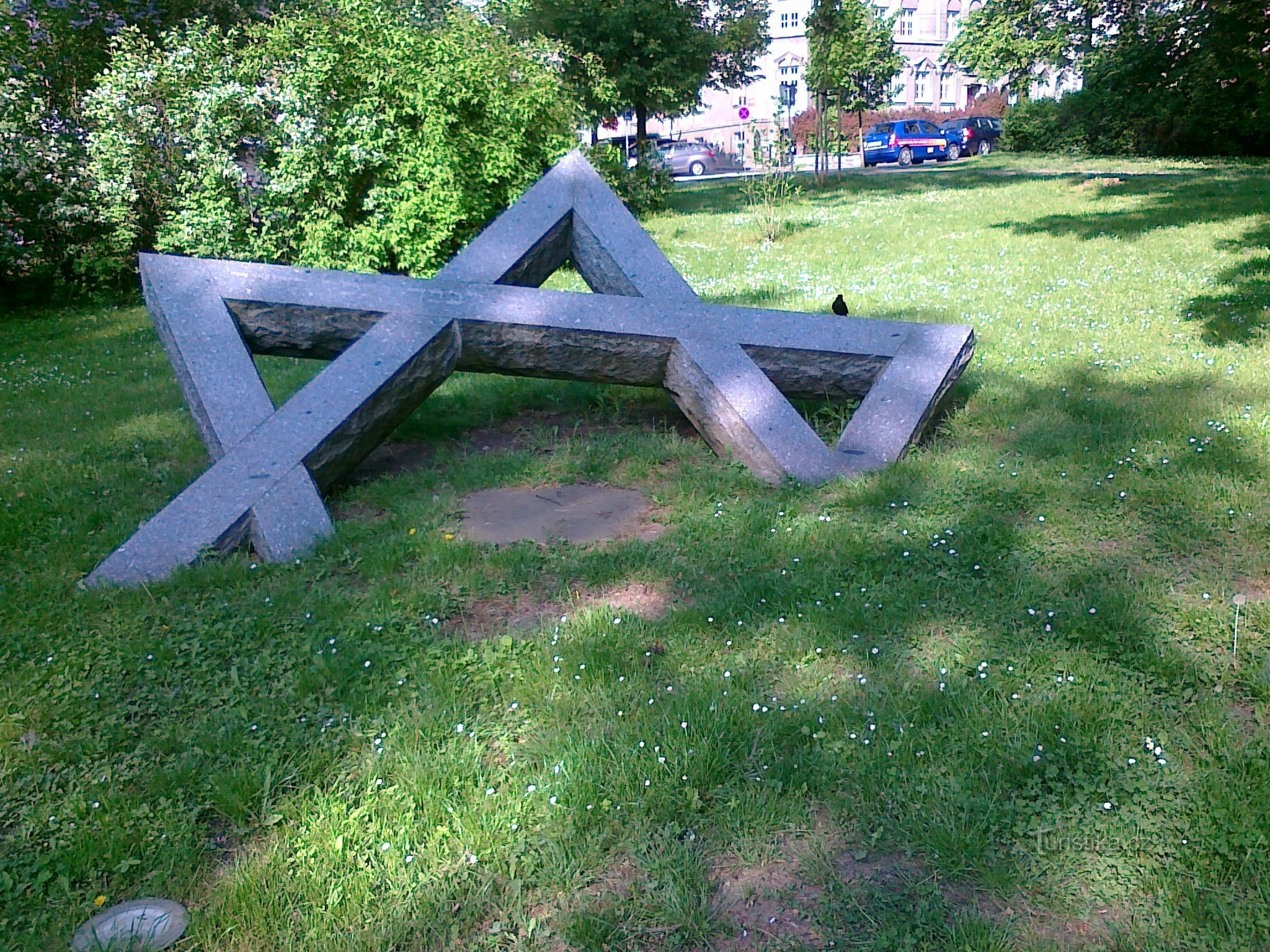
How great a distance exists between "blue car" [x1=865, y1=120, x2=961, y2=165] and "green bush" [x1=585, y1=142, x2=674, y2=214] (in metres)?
18.6

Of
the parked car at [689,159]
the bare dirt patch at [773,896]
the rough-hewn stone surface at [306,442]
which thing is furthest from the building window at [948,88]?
the bare dirt patch at [773,896]

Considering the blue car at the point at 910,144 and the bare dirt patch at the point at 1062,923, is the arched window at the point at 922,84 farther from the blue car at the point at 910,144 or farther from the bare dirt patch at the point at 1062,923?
the bare dirt patch at the point at 1062,923

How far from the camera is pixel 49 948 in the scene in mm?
2166

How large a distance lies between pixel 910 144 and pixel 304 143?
98.4ft

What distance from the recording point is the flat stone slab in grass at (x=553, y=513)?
14.3ft

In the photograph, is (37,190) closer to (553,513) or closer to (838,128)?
(553,513)

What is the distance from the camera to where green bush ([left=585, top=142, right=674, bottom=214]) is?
55.2 feet

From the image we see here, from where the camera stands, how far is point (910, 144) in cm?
3531

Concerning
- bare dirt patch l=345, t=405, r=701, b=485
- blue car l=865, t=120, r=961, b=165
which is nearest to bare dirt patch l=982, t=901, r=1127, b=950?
bare dirt patch l=345, t=405, r=701, b=485

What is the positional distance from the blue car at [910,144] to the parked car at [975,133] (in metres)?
0.33

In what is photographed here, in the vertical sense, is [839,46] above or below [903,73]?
below

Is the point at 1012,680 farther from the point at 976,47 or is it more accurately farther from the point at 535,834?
the point at 976,47

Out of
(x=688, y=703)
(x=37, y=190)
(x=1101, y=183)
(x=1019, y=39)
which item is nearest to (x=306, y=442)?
(x=688, y=703)

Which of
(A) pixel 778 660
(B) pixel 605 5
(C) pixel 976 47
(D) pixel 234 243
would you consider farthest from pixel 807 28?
(A) pixel 778 660
